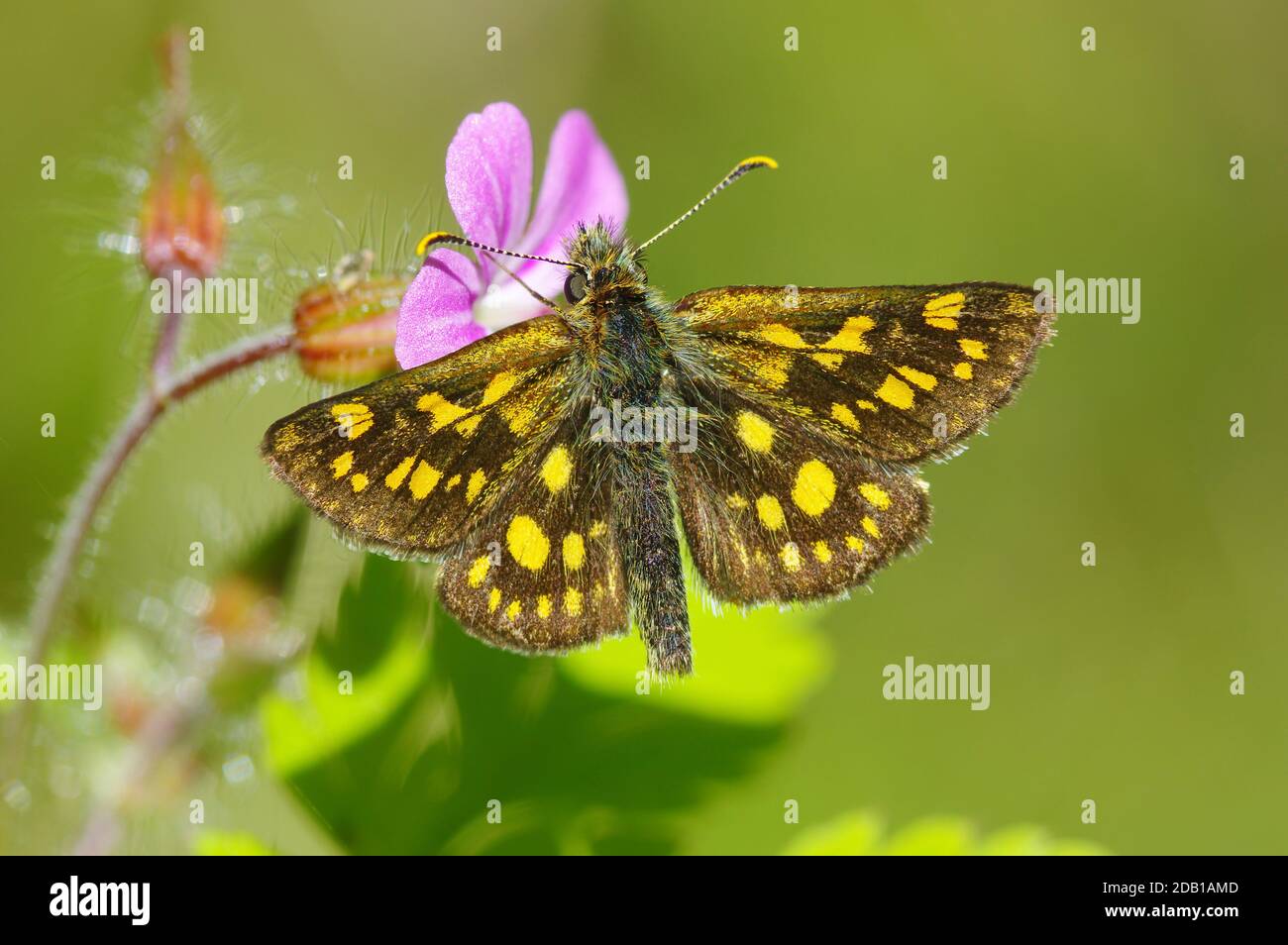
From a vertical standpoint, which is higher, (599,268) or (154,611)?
(599,268)

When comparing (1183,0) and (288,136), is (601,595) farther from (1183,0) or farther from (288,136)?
(1183,0)

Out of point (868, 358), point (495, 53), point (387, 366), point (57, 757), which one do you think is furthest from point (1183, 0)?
point (57, 757)

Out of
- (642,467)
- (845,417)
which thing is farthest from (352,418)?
(845,417)

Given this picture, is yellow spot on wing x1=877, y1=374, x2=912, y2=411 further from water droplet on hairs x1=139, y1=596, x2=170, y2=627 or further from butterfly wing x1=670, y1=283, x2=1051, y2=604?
water droplet on hairs x1=139, y1=596, x2=170, y2=627

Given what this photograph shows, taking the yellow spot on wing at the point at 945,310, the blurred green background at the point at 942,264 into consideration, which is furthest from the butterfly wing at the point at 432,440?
the blurred green background at the point at 942,264
